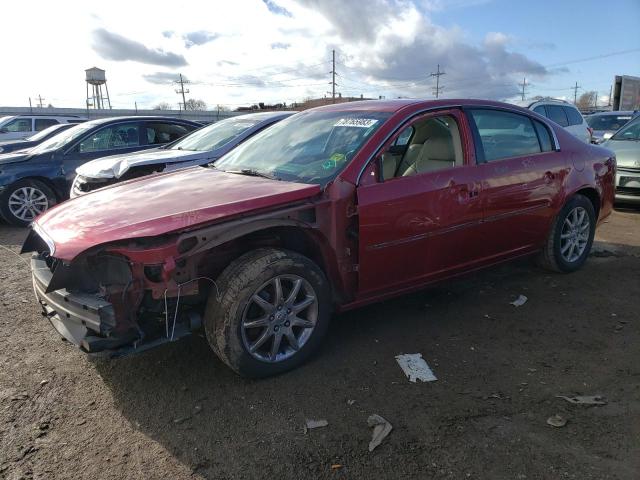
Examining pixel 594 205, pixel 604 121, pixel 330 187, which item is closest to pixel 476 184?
pixel 330 187

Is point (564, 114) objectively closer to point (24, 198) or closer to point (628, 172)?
point (628, 172)

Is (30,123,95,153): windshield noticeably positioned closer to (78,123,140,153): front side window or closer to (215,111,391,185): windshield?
(78,123,140,153): front side window

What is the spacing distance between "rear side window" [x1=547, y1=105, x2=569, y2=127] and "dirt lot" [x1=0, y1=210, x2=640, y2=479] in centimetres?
664

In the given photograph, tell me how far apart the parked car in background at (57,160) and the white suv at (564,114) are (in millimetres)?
7390

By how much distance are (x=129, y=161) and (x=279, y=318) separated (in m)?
3.93

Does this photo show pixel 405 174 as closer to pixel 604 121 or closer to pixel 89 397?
pixel 89 397

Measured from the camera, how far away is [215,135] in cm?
708

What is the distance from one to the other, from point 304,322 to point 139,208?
126 cm

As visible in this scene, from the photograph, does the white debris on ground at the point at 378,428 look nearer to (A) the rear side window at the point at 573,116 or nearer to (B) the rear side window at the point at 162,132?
(B) the rear side window at the point at 162,132

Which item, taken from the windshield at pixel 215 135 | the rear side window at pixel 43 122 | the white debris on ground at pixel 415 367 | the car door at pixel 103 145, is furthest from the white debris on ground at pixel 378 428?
the rear side window at pixel 43 122

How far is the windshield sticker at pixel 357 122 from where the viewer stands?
145 inches

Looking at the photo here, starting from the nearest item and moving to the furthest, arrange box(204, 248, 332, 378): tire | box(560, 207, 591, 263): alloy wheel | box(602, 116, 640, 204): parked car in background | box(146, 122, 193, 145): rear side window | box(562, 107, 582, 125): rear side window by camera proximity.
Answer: box(204, 248, 332, 378): tire
box(560, 207, 591, 263): alloy wheel
box(602, 116, 640, 204): parked car in background
box(146, 122, 193, 145): rear side window
box(562, 107, 582, 125): rear side window

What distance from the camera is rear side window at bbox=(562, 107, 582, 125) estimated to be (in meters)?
10.1

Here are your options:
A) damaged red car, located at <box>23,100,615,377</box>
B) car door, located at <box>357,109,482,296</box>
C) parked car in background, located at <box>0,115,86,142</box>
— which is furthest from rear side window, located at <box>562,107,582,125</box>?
parked car in background, located at <box>0,115,86,142</box>
